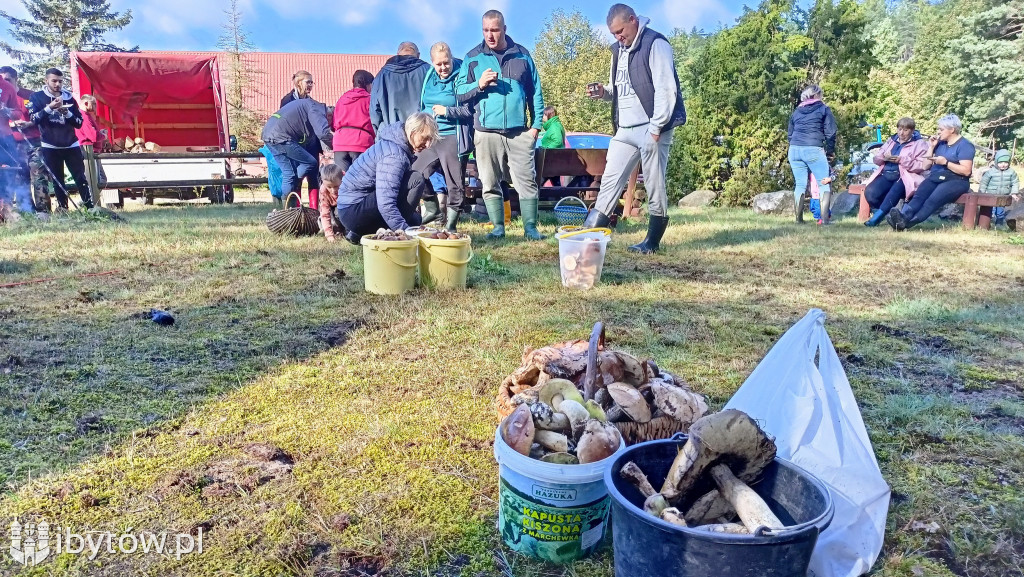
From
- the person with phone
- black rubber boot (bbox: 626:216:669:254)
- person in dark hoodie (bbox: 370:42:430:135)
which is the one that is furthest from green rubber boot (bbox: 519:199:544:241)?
person in dark hoodie (bbox: 370:42:430:135)

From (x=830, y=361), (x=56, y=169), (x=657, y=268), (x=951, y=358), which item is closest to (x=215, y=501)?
(x=830, y=361)

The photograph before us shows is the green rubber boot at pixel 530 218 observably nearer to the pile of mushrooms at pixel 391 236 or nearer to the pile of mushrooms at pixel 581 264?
the pile of mushrooms at pixel 581 264

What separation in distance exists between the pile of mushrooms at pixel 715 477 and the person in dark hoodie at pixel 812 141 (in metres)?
9.14

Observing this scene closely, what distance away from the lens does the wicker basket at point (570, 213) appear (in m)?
8.80

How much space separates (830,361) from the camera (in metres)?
1.86

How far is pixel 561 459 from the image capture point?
1689 millimetres

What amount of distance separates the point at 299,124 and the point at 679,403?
7280 millimetres

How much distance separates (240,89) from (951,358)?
74.7ft

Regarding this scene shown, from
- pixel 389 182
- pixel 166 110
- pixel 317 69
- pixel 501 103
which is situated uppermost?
pixel 317 69

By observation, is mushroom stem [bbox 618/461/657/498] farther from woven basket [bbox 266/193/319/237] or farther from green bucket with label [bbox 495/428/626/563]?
woven basket [bbox 266/193/319/237]

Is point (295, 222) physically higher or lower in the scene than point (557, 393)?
higher

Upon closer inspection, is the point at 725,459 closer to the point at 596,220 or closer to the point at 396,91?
the point at 596,220

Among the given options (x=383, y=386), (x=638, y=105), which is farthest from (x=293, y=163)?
(x=383, y=386)

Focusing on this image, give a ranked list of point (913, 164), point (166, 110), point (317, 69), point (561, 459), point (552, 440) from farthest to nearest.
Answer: point (317, 69)
point (166, 110)
point (913, 164)
point (552, 440)
point (561, 459)
